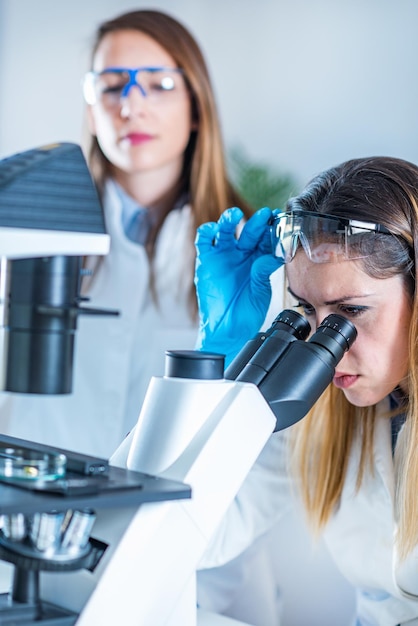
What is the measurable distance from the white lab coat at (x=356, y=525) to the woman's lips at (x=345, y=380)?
0.74 feet

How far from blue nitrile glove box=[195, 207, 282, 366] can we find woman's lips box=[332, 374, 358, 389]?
26 cm

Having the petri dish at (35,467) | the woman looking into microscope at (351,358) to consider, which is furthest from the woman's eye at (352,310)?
the petri dish at (35,467)

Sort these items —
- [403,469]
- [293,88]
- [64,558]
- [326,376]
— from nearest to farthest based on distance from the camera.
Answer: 1. [64,558]
2. [326,376]
3. [403,469]
4. [293,88]

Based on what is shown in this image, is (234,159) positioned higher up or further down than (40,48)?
further down

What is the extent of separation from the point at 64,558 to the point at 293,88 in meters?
2.22

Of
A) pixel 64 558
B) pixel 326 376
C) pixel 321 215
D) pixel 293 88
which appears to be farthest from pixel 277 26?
pixel 64 558

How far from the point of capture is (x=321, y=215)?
136 cm

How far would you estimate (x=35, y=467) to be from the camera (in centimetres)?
96

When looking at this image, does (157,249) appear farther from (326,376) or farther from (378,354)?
(326,376)

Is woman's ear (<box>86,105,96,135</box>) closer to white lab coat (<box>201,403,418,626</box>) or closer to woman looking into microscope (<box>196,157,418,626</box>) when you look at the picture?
woman looking into microscope (<box>196,157,418,626</box>)

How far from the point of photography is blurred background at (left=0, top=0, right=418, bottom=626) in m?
2.15

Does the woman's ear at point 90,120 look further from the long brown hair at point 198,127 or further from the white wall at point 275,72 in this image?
the white wall at point 275,72

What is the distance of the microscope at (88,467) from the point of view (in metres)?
0.88

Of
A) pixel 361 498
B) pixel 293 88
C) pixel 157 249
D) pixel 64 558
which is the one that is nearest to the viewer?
pixel 64 558
